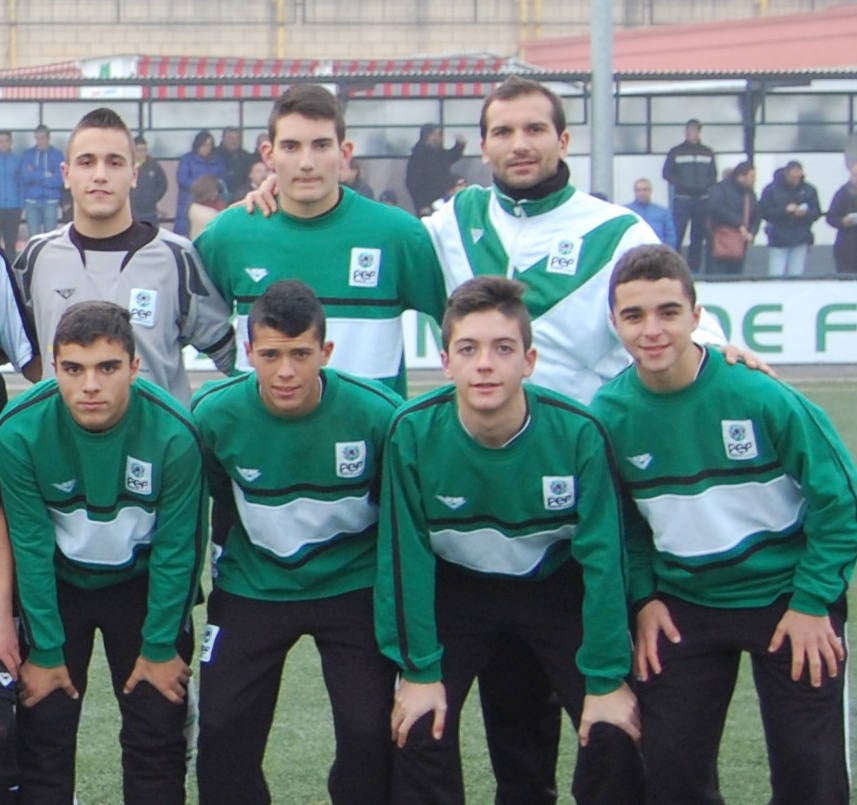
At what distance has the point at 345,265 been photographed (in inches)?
196

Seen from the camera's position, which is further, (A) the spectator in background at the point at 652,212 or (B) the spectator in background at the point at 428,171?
(A) the spectator in background at the point at 652,212

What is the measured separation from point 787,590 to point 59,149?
11.5 metres

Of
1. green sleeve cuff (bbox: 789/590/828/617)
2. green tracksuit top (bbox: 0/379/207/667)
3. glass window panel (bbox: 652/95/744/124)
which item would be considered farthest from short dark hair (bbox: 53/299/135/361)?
glass window panel (bbox: 652/95/744/124)

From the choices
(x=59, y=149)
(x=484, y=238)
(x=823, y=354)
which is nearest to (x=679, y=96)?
(x=823, y=354)

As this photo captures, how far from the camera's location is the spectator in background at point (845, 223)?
14.7m

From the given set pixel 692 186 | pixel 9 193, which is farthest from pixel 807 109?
pixel 9 193

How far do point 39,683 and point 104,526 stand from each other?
0.43 metres

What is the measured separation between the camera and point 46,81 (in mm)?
14953

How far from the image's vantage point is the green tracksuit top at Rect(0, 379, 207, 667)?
14.6 feet

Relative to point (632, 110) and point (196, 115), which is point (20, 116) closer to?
point (196, 115)

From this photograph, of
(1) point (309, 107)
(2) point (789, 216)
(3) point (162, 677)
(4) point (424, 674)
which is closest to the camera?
(4) point (424, 674)

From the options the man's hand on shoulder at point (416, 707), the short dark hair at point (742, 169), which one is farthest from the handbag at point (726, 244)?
the man's hand on shoulder at point (416, 707)

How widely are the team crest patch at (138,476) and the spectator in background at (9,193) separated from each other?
1043 centimetres

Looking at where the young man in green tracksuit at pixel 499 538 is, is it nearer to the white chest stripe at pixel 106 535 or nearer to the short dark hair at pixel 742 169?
the white chest stripe at pixel 106 535
